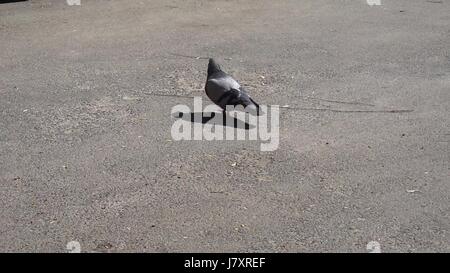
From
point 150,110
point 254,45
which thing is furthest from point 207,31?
point 150,110

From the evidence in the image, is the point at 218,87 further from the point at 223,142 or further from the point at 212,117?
the point at 223,142

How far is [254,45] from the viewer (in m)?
9.39

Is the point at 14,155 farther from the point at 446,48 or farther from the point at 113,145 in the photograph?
the point at 446,48

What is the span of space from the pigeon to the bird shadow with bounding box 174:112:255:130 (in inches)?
6.4

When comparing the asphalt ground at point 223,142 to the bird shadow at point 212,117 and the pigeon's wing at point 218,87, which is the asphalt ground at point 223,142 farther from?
the pigeon's wing at point 218,87

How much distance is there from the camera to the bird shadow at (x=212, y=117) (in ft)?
22.5

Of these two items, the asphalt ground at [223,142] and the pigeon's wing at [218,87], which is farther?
the pigeon's wing at [218,87]

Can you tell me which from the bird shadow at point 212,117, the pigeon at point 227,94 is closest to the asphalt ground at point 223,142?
the bird shadow at point 212,117

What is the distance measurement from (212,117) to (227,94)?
426 mm

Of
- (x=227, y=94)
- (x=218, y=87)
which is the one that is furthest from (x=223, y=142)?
(x=218, y=87)

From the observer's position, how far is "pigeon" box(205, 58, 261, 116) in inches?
262

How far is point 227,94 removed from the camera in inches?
265

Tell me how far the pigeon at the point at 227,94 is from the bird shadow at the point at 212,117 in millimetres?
162

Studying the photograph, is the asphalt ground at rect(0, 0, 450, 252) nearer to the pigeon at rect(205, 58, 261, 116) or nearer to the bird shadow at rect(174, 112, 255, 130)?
the bird shadow at rect(174, 112, 255, 130)
